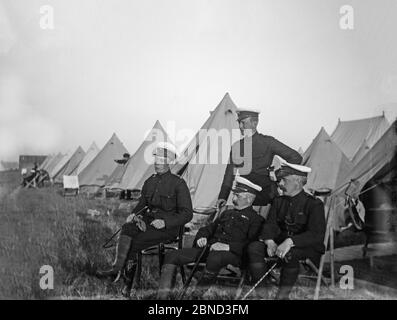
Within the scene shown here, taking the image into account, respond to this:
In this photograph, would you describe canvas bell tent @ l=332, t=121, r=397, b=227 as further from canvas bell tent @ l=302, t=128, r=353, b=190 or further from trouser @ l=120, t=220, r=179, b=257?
trouser @ l=120, t=220, r=179, b=257

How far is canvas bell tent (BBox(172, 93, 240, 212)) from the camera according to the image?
375 cm

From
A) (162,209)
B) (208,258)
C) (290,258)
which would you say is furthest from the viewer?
(162,209)

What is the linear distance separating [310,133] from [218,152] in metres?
0.84

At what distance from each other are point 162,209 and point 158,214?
0.05 metres

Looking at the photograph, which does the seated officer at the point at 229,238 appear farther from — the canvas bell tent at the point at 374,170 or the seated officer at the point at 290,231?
the canvas bell tent at the point at 374,170

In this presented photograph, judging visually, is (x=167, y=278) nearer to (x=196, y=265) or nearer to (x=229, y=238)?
(x=196, y=265)

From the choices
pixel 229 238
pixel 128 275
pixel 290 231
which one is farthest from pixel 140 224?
pixel 290 231

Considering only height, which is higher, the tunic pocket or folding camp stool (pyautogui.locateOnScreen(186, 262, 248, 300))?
the tunic pocket

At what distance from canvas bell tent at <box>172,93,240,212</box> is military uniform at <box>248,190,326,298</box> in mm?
792

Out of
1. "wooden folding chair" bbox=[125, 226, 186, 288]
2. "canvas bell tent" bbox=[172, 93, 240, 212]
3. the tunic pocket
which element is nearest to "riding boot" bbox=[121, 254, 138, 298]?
"wooden folding chair" bbox=[125, 226, 186, 288]

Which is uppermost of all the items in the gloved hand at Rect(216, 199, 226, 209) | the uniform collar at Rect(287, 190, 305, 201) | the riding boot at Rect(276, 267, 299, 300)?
the uniform collar at Rect(287, 190, 305, 201)

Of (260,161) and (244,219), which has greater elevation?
(260,161)

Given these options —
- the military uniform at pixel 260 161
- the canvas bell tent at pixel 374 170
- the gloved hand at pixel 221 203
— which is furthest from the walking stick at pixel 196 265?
the canvas bell tent at pixel 374 170

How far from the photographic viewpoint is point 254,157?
3.30 metres
